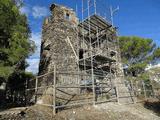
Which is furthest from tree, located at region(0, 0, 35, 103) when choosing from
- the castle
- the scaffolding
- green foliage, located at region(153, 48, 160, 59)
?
green foliage, located at region(153, 48, 160, 59)

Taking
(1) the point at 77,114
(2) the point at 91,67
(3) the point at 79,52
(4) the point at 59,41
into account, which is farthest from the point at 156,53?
(1) the point at 77,114

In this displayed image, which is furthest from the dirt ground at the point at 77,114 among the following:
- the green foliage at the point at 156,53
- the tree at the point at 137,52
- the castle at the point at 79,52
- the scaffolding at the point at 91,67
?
the green foliage at the point at 156,53

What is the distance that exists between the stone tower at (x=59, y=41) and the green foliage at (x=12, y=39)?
75.0 inches

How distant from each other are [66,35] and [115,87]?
5301 millimetres

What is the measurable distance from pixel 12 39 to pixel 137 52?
17.4 meters

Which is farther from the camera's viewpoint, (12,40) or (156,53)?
(156,53)

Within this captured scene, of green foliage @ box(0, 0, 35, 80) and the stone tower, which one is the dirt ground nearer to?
green foliage @ box(0, 0, 35, 80)

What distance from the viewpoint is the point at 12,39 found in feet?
35.9

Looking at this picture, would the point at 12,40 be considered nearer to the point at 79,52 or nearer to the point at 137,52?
the point at 79,52

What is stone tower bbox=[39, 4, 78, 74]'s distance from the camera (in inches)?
506

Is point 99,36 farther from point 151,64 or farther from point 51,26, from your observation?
point 151,64

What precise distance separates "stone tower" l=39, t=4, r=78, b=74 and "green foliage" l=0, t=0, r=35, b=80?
1.91 meters

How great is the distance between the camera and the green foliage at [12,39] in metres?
10.5

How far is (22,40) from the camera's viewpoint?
11.0 m
